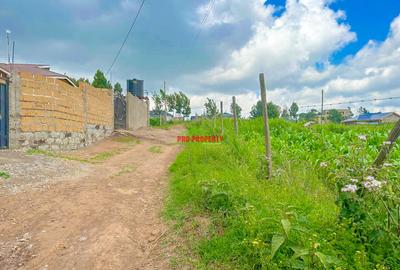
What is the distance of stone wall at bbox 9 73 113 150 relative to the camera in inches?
272

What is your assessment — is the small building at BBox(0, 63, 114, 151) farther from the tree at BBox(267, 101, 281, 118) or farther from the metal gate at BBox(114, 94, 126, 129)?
the tree at BBox(267, 101, 281, 118)

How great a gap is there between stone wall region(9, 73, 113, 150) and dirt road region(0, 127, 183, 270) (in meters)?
2.60

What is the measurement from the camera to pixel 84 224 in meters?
3.13

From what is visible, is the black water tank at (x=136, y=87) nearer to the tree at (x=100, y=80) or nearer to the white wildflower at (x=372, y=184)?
the tree at (x=100, y=80)

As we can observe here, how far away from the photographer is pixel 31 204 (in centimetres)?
365

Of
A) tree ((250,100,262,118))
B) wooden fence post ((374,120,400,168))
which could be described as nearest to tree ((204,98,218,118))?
tree ((250,100,262,118))

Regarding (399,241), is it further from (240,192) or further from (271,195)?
(240,192)

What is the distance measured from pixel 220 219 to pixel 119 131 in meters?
11.6

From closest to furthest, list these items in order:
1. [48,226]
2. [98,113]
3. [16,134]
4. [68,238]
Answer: [68,238] < [48,226] < [16,134] < [98,113]

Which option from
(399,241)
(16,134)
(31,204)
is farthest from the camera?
(16,134)

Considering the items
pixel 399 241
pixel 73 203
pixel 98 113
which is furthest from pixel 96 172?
pixel 98 113

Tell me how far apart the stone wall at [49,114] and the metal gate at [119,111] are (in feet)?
11.0

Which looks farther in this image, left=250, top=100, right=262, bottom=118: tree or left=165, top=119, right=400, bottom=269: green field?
left=250, top=100, right=262, bottom=118: tree

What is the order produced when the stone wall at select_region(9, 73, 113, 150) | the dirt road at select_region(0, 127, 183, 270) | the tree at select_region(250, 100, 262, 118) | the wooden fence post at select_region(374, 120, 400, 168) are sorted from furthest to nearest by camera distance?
1. the tree at select_region(250, 100, 262, 118)
2. the stone wall at select_region(9, 73, 113, 150)
3. the dirt road at select_region(0, 127, 183, 270)
4. the wooden fence post at select_region(374, 120, 400, 168)
